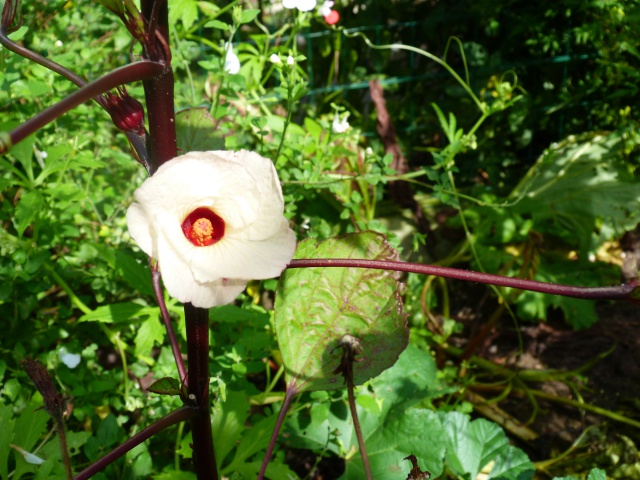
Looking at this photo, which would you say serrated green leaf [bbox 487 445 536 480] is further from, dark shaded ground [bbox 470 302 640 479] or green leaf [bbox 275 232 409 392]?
green leaf [bbox 275 232 409 392]

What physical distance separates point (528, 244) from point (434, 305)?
39 centimetres

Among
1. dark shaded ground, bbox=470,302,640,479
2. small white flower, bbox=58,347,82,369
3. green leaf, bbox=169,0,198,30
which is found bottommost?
dark shaded ground, bbox=470,302,640,479

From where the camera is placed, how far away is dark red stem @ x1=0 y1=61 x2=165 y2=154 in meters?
0.49

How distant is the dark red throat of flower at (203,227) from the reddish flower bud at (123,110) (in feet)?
0.39

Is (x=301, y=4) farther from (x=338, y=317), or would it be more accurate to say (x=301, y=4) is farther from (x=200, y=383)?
(x=200, y=383)

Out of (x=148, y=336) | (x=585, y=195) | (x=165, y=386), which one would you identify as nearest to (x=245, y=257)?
(x=165, y=386)

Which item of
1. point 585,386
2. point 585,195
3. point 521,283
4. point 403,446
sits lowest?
point 585,386

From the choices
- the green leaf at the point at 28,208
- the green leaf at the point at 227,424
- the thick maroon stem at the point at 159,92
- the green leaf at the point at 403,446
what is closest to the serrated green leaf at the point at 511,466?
the green leaf at the point at 403,446

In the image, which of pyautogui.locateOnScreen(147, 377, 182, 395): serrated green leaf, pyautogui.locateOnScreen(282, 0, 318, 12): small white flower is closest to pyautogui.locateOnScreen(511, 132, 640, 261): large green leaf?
pyautogui.locateOnScreen(282, 0, 318, 12): small white flower

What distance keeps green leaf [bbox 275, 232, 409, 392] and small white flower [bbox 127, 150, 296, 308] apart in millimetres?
232

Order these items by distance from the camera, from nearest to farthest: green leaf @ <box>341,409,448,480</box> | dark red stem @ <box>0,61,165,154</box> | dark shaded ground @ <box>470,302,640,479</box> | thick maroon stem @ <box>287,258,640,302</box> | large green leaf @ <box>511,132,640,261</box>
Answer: dark red stem @ <box>0,61,165,154</box>, thick maroon stem @ <box>287,258,640,302</box>, green leaf @ <box>341,409,448,480</box>, dark shaded ground @ <box>470,302,640,479</box>, large green leaf @ <box>511,132,640,261</box>

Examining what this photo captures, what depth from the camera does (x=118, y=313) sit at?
142 centimetres

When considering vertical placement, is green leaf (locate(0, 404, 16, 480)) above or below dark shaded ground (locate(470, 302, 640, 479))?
above

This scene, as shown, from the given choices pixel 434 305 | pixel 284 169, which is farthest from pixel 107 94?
pixel 434 305
